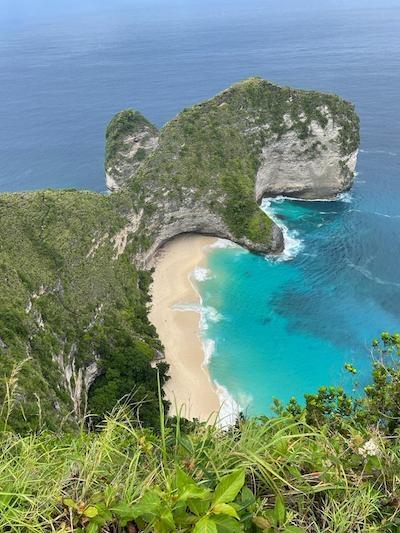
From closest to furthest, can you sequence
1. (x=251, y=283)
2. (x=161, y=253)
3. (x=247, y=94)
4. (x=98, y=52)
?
(x=251, y=283) < (x=161, y=253) < (x=247, y=94) < (x=98, y=52)

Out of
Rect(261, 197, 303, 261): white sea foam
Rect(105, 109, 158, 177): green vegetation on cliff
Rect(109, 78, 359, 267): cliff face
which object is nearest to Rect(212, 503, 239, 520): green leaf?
Rect(109, 78, 359, 267): cliff face

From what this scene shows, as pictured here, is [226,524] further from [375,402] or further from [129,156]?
[129,156]

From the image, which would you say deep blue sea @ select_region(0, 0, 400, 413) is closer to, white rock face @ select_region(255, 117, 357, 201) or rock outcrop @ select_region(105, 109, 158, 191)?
white rock face @ select_region(255, 117, 357, 201)

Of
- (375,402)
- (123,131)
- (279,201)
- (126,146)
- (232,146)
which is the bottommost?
(279,201)

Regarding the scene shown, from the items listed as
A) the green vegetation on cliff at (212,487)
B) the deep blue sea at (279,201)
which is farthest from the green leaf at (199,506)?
the deep blue sea at (279,201)

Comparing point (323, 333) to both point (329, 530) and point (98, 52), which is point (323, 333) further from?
point (98, 52)

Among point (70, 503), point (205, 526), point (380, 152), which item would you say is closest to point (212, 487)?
point (205, 526)

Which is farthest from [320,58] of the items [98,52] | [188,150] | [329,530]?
[329,530]
